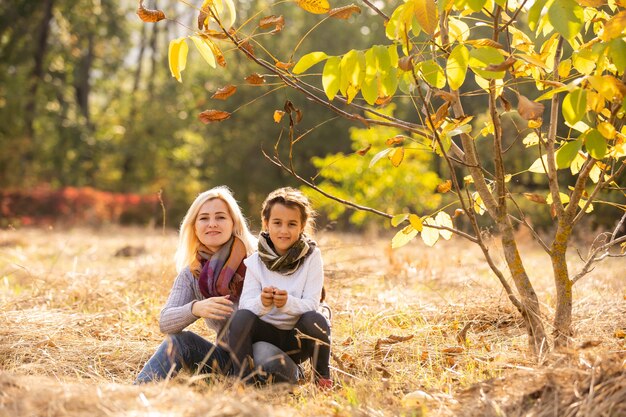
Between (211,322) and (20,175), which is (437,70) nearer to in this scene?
(211,322)

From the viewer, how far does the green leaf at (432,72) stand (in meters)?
2.26

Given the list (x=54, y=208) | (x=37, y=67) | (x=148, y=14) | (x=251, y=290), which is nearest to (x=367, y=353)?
(x=251, y=290)

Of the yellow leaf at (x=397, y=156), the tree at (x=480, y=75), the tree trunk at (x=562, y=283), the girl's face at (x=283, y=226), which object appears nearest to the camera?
the tree at (x=480, y=75)

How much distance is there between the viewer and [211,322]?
131 inches

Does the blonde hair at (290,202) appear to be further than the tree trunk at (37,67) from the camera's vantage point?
No

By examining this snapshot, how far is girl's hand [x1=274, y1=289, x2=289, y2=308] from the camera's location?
294 cm

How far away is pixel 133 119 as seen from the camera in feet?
78.7

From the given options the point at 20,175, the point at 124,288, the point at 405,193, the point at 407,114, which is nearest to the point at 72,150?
the point at 20,175

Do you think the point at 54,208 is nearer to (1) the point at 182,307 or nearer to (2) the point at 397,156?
(1) the point at 182,307

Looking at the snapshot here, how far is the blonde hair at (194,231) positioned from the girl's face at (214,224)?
3 centimetres

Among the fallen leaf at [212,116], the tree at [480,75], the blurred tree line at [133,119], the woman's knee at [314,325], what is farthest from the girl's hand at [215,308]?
the blurred tree line at [133,119]

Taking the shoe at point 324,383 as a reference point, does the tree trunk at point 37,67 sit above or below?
above

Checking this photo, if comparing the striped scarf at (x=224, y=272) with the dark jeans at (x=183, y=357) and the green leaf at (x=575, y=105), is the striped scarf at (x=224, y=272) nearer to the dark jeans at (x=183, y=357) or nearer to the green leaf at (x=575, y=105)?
the dark jeans at (x=183, y=357)

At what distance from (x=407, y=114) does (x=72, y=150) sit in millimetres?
11376
